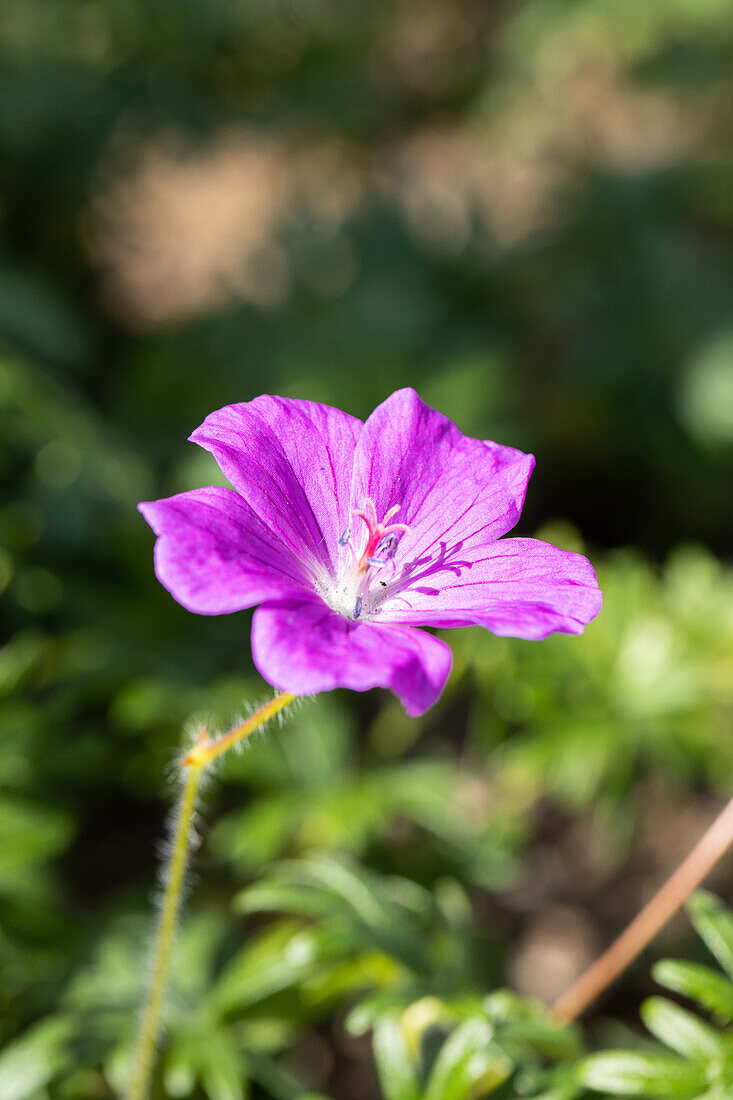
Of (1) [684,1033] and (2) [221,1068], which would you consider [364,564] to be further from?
(2) [221,1068]

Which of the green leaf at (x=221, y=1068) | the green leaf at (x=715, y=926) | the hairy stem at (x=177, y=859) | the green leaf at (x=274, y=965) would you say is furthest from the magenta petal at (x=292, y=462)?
the green leaf at (x=221, y=1068)

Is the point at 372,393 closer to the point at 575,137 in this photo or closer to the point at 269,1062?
the point at 269,1062

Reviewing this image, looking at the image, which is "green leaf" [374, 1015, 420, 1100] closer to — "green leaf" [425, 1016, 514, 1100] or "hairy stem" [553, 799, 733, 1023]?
"green leaf" [425, 1016, 514, 1100]

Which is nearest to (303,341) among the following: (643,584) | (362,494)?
(643,584)

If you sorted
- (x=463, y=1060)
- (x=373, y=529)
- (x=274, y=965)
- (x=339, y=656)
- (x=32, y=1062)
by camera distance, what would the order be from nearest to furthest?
(x=339, y=656) < (x=373, y=529) < (x=463, y=1060) < (x=32, y=1062) < (x=274, y=965)

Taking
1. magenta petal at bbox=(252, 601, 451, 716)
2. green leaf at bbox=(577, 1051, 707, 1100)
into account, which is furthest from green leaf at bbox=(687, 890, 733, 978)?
magenta petal at bbox=(252, 601, 451, 716)

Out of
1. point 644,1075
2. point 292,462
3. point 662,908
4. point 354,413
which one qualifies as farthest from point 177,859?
point 354,413
